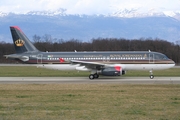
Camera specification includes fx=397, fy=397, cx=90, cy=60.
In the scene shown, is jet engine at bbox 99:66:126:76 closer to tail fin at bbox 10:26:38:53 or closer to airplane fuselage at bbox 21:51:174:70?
airplane fuselage at bbox 21:51:174:70

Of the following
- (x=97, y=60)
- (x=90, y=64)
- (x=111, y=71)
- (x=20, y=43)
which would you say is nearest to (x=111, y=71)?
(x=111, y=71)

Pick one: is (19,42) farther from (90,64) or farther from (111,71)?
(111,71)

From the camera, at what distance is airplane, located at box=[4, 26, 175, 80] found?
38.1 m

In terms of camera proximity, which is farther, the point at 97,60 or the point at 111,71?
the point at 97,60

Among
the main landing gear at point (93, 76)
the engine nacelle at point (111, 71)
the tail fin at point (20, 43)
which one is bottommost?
the main landing gear at point (93, 76)

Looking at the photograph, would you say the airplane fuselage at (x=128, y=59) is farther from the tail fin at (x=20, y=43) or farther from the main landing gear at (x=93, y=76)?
the tail fin at (x=20, y=43)

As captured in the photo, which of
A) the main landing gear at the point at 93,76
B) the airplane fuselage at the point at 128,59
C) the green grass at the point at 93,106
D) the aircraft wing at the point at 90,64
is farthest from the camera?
the airplane fuselage at the point at 128,59

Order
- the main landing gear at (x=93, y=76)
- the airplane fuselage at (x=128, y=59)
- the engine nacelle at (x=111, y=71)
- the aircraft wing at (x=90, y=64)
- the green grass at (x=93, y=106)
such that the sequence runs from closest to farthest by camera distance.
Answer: the green grass at (x=93, y=106) < the engine nacelle at (x=111, y=71) < the aircraft wing at (x=90, y=64) < the main landing gear at (x=93, y=76) < the airplane fuselage at (x=128, y=59)

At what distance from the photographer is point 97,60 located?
39.3m

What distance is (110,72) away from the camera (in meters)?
36.8

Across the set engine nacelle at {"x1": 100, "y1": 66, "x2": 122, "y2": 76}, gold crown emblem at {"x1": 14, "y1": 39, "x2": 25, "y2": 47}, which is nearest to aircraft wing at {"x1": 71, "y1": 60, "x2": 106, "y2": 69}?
engine nacelle at {"x1": 100, "y1": 66, "x2": 122, "y2": 76}

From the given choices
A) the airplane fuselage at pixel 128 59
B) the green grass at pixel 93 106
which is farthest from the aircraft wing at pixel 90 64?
the green grass at pixel 93 106

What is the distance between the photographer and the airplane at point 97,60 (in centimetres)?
3806

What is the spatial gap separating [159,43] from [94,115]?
94302 mm
